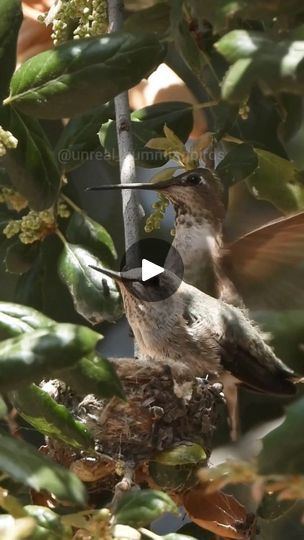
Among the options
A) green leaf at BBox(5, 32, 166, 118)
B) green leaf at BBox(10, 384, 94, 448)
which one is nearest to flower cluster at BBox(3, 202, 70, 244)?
green leaf at BBox(5, 32, 166, 118)

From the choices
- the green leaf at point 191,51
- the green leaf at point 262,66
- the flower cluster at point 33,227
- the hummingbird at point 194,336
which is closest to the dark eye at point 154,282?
the hummingbird at point 194,336

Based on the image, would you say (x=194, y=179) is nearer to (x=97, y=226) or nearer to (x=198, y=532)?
(x=97, y=226)

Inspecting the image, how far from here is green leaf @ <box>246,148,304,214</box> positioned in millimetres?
2041

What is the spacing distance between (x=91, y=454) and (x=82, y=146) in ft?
2.09

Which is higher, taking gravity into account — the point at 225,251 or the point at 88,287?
the point at 88,287

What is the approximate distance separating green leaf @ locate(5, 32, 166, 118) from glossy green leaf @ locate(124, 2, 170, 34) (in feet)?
0.44

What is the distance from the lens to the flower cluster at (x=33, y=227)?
7.05 ft

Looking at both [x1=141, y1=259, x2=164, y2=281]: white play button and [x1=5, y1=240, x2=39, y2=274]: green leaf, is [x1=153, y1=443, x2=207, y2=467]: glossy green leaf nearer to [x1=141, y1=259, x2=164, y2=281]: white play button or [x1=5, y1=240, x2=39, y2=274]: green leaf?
[x1=141, y1=259, x2=164, y2=281]: white play button

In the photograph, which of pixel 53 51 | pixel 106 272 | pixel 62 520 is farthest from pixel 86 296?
pixel 62 520

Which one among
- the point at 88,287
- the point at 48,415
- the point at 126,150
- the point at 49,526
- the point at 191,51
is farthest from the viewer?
the point at 88,287

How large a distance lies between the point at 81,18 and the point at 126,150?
0.26m

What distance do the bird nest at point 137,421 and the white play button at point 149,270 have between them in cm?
16

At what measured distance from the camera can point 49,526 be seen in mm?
1325

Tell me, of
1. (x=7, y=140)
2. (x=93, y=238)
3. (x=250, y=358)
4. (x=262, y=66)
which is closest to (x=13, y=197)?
(x=93, y=238)
